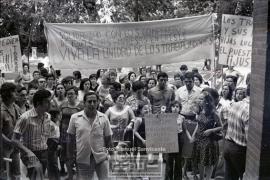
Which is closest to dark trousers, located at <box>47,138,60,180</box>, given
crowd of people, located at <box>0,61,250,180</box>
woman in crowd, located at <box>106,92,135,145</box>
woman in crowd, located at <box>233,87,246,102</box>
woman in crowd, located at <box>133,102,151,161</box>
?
crowd of people, located at <box>0,61,250,180</box>

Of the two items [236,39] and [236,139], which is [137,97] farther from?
[236,39]

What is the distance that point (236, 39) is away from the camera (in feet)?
23.8

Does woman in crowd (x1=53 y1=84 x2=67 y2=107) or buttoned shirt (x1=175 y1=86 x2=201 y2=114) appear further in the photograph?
woman in crowd (x1=53 y1=84 x2=67 y2=107)

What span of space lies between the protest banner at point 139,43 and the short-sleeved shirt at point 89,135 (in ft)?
4.96

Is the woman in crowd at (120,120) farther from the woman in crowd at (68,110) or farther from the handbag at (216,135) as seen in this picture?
the handbag at (216,135)

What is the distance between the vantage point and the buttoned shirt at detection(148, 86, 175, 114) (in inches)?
279

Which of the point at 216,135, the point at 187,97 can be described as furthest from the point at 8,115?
the point at 216,135

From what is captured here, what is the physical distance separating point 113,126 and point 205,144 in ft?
4.62

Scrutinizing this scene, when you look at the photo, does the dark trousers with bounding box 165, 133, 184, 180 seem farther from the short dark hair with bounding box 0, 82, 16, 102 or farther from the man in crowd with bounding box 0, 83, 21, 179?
the short dark hair with bounding box 0, 82, 16, 102

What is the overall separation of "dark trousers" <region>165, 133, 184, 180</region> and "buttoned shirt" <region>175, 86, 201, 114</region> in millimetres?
490

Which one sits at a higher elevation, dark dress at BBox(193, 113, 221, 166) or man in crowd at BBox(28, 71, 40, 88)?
man in crowd at BBox(28, 71, 40, 88)

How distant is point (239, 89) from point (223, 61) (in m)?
1.10

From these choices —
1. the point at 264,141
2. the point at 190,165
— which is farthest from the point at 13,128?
the point at 264,141

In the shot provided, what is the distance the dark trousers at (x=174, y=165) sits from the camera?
666 cm
